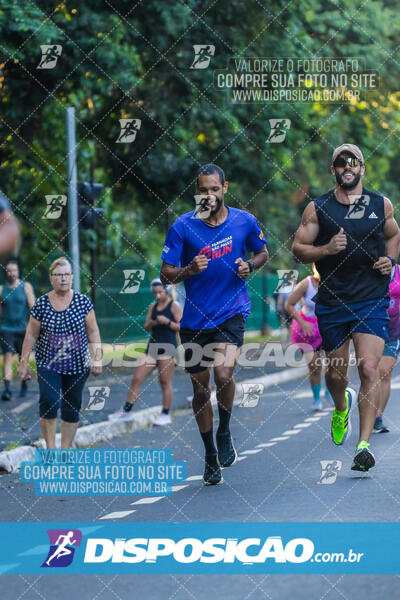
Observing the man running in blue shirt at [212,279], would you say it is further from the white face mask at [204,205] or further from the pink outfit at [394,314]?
the pink outfit at [394,314]

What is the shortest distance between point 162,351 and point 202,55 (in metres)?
6.77

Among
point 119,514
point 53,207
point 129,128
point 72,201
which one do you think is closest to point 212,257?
point 119,514

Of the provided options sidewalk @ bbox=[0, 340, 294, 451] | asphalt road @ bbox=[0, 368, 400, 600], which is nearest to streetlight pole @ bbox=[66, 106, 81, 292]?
sidewalk @ bbox=[0, 340, 294, 451]

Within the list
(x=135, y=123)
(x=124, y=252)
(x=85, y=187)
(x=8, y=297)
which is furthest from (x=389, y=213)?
(x=124, y=252)

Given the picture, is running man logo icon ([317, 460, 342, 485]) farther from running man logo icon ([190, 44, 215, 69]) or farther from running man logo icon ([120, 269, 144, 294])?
running man logo icon ([190, 44, 215, 69])

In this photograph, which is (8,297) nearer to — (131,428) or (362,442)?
(131,428)

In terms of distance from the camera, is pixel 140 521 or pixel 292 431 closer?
pixel 140 521

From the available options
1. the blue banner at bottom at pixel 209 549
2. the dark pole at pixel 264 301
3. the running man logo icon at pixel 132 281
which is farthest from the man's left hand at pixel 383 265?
the dark pole at pixel 264 301

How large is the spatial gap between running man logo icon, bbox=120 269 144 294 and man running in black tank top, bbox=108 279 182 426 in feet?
11.5

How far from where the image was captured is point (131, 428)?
549 inches

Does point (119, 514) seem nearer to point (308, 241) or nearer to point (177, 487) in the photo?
point (177, 487)

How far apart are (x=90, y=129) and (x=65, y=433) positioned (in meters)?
12.1

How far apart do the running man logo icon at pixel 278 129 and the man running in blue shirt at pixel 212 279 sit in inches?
475

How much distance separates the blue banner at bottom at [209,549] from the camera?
6074mm
